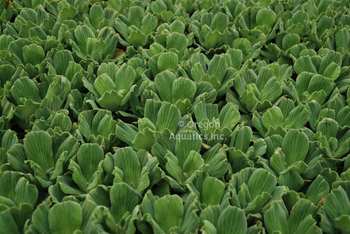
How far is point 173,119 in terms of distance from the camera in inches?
48.3

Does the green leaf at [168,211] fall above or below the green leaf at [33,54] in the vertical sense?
below

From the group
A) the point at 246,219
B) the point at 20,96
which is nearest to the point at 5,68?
the point at 20,96

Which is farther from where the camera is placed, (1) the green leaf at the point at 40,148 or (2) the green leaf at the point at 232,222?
(1) the green leaf at the point at 40,148

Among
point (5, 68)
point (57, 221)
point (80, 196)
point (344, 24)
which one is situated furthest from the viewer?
point (344, 24)

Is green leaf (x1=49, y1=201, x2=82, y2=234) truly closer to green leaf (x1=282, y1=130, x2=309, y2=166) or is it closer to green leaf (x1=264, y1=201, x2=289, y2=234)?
green leaf (x1=264, y1=201, x2=289, y2=234)

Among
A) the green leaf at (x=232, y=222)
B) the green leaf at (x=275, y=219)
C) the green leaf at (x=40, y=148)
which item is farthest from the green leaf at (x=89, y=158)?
the green leaf at (x=275, y=219)

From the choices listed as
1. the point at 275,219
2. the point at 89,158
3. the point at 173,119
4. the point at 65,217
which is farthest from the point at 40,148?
the point at 275,219

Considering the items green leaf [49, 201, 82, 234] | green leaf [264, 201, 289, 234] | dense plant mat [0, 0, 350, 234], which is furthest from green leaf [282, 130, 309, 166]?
green leaf [49, 201, 82, 234]

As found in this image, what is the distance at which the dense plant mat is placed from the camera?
3.20 feet

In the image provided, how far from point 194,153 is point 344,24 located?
127 centimetres

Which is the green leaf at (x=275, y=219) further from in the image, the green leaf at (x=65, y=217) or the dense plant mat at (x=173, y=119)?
the green leaf at (x=65, y=217)

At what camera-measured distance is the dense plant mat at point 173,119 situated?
38.4 inches

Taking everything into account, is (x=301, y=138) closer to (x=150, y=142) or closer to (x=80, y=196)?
(x=150, y=142)

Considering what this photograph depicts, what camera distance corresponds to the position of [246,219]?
0.94m
